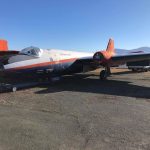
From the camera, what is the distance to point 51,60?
14.6m

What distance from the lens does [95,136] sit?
5.42 metres

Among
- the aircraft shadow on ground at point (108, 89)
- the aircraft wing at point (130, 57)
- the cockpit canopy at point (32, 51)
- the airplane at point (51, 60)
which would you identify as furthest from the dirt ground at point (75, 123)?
the aircraft wing at point (130, 57)

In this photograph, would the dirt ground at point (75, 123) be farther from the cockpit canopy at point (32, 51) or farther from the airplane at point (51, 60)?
the cockpit canopy at point (32, 51)

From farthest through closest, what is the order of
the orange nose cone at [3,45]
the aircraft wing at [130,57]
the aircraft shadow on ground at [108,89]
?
the orange nose cone at [3,45] < the aircraft wing at [130,57] < the aircraft shadow on ground at [108,89]

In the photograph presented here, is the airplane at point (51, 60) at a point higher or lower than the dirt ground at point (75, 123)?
higher

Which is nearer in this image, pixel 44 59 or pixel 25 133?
pixel 25 133

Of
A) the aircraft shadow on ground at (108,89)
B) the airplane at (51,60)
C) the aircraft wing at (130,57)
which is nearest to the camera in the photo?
the aircraft shadow on ground at (108,89)

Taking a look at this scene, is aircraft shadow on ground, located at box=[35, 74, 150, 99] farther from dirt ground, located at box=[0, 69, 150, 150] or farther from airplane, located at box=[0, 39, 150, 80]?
airplane, located at box=[0, 39, 150, 80]

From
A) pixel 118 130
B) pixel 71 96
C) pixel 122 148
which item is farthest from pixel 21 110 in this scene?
pixel 122 148

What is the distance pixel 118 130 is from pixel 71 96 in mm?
→ 4853

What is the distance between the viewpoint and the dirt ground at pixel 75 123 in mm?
4986

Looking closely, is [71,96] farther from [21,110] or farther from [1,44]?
[1,44]

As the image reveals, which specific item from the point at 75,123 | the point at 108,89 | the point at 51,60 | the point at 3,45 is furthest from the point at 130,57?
the point at 3,45

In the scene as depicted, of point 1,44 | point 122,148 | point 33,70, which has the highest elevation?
point 1,44
